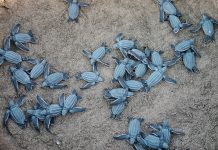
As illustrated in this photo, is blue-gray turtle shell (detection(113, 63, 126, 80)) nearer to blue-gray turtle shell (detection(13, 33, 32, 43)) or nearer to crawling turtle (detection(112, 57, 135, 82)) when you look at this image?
crawling turtle (detection(112, 57, 135, 82))

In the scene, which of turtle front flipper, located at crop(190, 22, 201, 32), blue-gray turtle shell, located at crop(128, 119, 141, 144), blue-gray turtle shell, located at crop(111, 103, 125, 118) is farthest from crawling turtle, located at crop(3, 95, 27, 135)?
turtle front flipper, located at crop(190, 22, 201, 32)

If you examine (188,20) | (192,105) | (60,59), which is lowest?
(192,105)

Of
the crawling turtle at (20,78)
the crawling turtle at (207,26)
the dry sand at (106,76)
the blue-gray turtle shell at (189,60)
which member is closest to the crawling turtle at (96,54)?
the dry sand at (106,76)

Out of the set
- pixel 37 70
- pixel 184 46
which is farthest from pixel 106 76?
pixel 184 46

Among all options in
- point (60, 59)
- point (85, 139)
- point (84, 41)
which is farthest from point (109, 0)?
point (85, 139)

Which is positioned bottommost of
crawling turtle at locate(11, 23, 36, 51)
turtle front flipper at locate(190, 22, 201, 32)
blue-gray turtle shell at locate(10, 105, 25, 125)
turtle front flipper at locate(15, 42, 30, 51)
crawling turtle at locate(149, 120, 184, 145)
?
crawling turtle at locate(149, 120, 184, 145)

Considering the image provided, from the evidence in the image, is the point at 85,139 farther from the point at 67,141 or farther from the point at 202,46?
the point at 202,46
